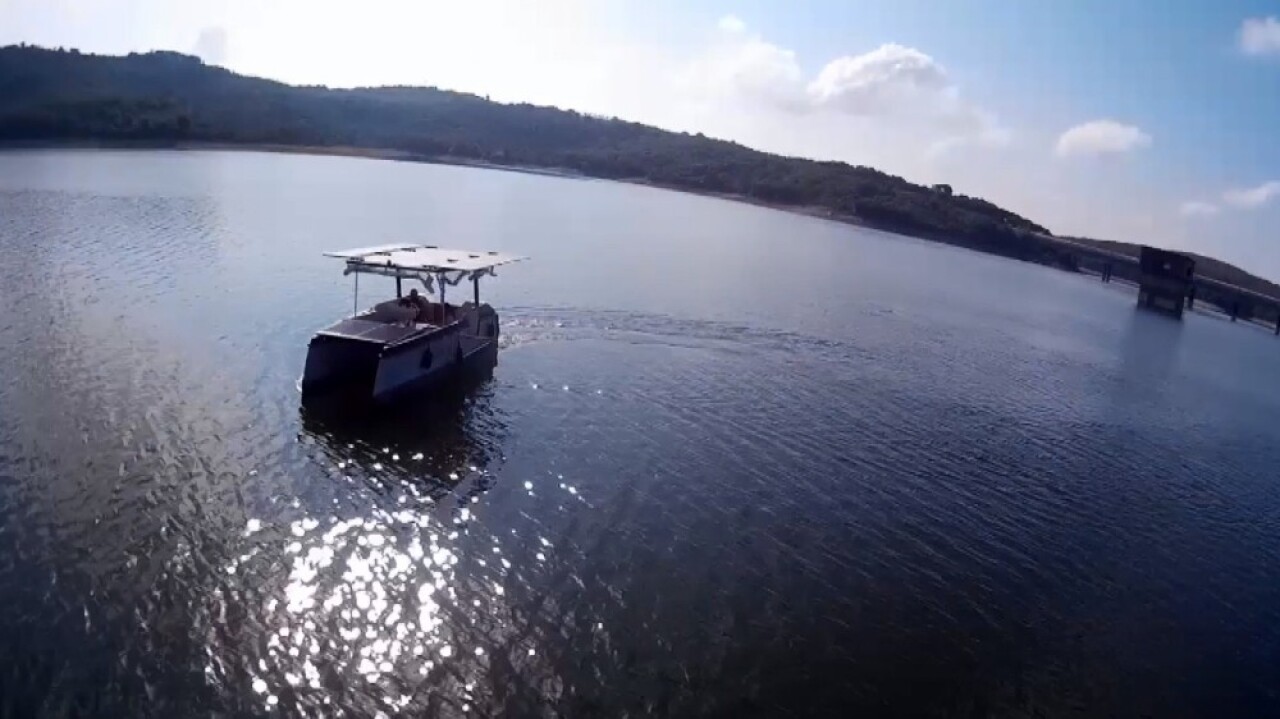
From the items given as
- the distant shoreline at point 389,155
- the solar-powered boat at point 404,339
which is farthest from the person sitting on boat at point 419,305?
the distant shoreline at point 389,155

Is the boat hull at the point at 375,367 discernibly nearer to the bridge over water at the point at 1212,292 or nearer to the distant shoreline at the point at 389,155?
the distant shoreline at the point at 389,155

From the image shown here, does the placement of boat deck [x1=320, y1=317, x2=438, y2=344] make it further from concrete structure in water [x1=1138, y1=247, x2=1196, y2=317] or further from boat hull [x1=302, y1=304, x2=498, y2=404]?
concrete structure in water [x1=1138, y1=247, x2=1196, y2=317]

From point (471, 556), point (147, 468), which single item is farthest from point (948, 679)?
point (147, 468)

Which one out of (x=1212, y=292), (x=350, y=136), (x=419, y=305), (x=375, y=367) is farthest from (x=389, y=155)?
(x=375, y=367)

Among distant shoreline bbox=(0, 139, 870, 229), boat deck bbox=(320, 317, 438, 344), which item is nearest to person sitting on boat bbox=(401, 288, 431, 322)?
boat deck bbox=(320, 317, 438, 344)

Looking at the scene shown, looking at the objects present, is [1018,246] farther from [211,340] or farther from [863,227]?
[211,340]

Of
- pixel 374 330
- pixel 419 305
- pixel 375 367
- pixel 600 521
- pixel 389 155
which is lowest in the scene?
pixel 600 521

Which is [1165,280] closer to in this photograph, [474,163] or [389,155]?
[474,163]
